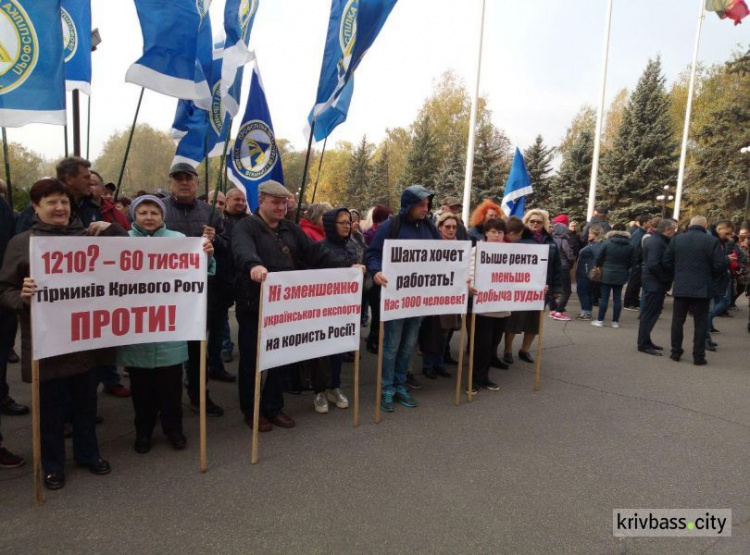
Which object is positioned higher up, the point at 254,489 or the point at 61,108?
the point at 61,108

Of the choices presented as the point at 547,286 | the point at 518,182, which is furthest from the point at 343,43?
the point at 518,182

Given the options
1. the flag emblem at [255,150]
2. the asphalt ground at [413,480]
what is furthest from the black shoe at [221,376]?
the flag emblem at [255,150]

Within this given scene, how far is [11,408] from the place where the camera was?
424 cm

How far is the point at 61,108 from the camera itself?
372 cm

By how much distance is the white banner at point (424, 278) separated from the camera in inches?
172

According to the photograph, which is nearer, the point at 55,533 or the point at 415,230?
the point at 55,533

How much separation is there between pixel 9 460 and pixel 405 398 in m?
3.07

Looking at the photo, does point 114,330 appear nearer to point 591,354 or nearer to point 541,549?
point 541,549

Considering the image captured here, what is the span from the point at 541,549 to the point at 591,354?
4909 mm

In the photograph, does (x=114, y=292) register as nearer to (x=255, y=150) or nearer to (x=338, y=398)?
(x=338, y=398)

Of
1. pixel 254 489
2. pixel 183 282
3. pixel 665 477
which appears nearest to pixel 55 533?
pixel 254 489

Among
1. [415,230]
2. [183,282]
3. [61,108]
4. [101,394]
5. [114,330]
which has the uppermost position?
[61,108]

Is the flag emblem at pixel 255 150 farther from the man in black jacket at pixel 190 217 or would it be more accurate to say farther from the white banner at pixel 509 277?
the white banner at pixel 509 277

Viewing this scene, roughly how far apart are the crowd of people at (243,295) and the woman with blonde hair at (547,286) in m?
0.02
